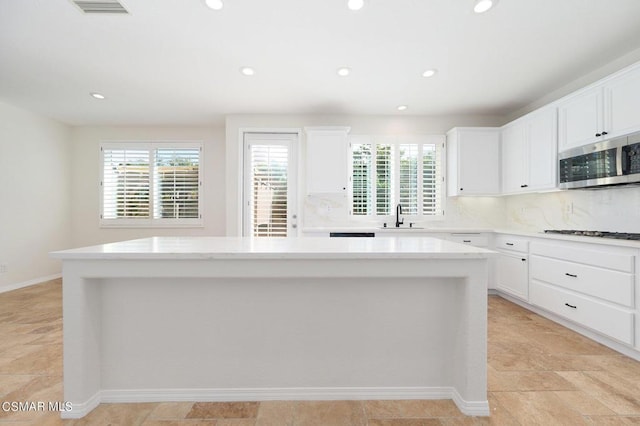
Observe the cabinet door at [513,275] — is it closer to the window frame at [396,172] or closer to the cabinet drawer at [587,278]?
the cabinet drawer at [587,278]

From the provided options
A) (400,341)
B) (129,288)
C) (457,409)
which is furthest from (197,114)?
(457,409)

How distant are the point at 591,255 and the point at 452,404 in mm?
1974

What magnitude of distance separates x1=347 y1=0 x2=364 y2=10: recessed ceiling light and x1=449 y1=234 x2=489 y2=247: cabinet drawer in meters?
2.97

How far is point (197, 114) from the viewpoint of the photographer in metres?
4.61

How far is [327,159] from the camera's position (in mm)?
4281

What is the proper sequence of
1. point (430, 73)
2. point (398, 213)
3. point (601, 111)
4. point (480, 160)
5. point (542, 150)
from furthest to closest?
point (398, 213) < point (480, 160) < point (542, 150) < point (430, 73) < point (601, 111)

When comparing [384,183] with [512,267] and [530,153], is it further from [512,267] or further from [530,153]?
[512,267]

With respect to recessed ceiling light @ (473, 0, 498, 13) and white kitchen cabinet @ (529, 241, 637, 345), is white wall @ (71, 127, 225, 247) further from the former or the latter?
white kitchen cabinet @ (529, 241, 637, 345)

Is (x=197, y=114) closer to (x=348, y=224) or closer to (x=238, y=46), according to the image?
(x=238, y=46)

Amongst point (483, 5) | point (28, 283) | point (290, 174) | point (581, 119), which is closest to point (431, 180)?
point (581, 119)

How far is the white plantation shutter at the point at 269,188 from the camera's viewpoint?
15.0 feet

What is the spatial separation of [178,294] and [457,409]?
1727mm

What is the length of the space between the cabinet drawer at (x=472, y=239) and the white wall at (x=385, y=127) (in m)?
0.63

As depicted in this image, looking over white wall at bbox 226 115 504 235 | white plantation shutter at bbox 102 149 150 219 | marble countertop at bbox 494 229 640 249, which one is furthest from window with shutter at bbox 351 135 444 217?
white plantation shutter at bbox 102 149 150 219
